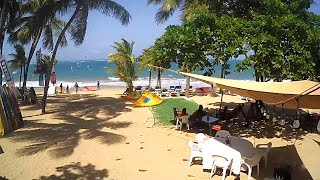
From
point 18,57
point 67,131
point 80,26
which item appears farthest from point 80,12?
point 18,57

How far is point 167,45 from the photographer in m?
8.79

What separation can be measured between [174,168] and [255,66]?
11.5 feet

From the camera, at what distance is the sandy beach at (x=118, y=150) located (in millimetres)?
6445

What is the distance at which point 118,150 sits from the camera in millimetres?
8203

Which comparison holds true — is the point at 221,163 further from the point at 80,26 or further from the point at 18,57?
the point at 18,57

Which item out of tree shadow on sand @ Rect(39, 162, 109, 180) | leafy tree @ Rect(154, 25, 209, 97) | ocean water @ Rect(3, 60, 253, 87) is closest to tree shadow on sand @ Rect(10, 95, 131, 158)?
tree shadow on sand @ Rect(39, 162, 109, 180)

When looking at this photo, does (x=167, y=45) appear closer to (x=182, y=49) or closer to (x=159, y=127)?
(x=182, y=49)

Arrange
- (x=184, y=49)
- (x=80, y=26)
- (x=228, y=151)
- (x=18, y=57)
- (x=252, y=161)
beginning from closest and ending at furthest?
1. (x=228, y=151)
2. (x=252, y=161)
3. (x=184, y=49)
4. (x=80, y=26)
5. (x=18, y=57)

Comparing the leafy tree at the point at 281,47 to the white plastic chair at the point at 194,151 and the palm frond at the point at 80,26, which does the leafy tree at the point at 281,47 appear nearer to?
the white plastic chair at the point at 194,151

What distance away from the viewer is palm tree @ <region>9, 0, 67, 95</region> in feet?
44.1

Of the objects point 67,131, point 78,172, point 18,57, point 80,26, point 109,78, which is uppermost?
point 80,26

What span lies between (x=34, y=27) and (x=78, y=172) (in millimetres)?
9217

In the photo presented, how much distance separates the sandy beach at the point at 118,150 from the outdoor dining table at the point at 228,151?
0.37 meters

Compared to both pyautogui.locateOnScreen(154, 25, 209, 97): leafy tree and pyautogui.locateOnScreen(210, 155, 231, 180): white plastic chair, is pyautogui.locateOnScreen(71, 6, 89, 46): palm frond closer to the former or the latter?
pyautogui.locateOnScreen(154, 25, 209, 97): leafy tree
